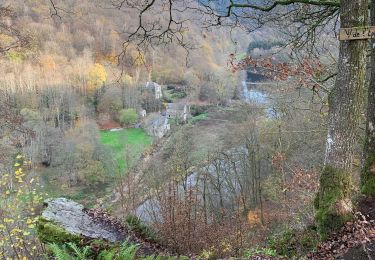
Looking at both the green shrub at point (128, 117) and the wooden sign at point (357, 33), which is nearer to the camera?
the wooden sign at point (357, 33)

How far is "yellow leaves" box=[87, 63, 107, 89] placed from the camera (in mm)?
57781

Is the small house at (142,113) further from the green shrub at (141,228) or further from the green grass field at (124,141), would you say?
the green shrub at (141,228)

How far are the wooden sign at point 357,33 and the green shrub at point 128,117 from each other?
46983 mm

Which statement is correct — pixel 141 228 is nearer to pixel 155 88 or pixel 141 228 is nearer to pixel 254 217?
pixel 254 217

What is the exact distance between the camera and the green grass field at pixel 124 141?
116 feet

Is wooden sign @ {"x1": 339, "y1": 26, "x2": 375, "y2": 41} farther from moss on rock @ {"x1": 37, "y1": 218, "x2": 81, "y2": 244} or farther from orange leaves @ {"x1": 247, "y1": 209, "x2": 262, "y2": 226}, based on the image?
orange leaves @ {"x1": 247, "y1": 209, "x2": 262, "y2": 226}

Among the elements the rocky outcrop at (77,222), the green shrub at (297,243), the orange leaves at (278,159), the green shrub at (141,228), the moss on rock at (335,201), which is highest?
the moss on rock at (335,201)

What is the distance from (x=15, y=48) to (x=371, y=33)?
7.74 meters

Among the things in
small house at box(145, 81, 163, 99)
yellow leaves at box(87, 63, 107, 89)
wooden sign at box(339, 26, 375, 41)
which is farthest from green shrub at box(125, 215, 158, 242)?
yellow leaves at box(87, 63, 107, 89)

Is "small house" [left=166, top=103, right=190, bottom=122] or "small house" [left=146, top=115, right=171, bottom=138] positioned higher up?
"small house" [left=166, top=103, right=190, bottom=122]

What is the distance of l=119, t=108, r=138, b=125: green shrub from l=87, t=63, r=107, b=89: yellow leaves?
8853 millimetres

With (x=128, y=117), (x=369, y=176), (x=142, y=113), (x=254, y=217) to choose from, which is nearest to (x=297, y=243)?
(x=369, y=176)

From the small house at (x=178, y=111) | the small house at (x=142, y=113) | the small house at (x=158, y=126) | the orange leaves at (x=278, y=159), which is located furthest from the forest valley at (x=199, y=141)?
the small house at (x=142, y=113)

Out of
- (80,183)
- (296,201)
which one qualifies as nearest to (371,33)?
(296,201)
